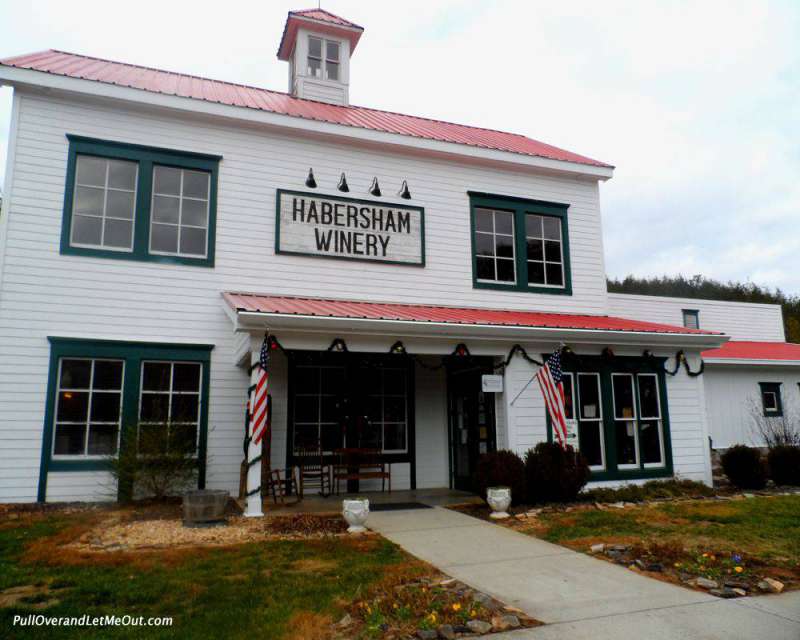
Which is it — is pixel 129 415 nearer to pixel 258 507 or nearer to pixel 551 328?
pixel 258 507

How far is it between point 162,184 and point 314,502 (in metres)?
6.05

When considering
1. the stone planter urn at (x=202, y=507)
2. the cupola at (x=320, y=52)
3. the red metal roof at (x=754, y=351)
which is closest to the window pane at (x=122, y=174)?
the cupola at (x=320, y=52)

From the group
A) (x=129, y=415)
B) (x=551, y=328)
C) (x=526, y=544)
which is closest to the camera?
(x=526, y=544)

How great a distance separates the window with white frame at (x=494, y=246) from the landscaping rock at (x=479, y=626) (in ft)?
28.5

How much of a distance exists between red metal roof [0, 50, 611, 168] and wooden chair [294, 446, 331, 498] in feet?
20.4

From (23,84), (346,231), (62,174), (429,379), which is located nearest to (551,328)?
(429,379)

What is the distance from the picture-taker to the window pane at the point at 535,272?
42.1 feet

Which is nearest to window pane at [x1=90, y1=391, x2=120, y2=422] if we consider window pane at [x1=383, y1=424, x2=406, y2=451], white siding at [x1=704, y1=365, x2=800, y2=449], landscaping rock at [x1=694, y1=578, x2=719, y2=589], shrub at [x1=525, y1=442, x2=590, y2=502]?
window pane at [x1=383, y1=424, x2=406, y2=451]

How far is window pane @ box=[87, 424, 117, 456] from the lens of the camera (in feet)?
31.0

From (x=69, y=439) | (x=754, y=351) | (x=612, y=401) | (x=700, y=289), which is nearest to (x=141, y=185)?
(x=69, y=439)

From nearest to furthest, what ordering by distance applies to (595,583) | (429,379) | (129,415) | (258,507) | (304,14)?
1. (595,583)
2. (258,507)
3. (129,415)
4. (429,379)
5. (304,14)

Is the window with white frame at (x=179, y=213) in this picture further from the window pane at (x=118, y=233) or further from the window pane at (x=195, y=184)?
the window pane at (x=118, y=233)

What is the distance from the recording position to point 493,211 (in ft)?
42.4

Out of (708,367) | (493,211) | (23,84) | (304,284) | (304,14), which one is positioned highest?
(304,14)
